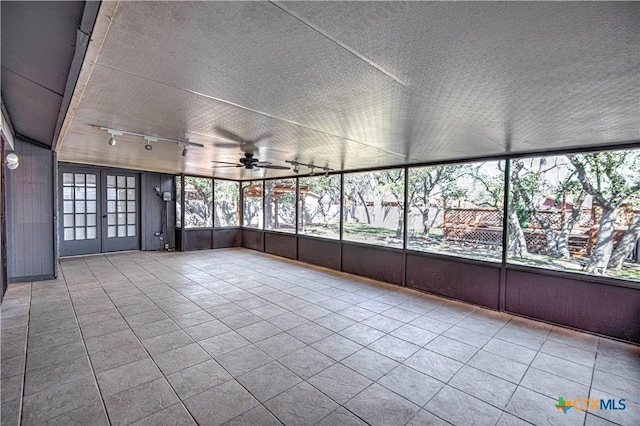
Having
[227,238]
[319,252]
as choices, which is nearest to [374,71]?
[319,252]

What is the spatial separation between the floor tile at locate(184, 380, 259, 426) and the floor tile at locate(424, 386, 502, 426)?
1.28 m

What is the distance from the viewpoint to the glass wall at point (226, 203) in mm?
8977

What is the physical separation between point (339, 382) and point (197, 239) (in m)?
7.24

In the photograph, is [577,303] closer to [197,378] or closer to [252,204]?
[197,378]

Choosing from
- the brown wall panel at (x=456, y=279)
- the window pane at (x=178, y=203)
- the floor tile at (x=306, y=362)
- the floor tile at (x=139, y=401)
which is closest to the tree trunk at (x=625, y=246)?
the brown wall panel at (x=456, y=279)

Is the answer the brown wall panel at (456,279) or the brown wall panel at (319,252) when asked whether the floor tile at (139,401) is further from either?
the brown wall panel at (319,252)

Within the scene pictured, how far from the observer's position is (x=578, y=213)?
3.79 meters

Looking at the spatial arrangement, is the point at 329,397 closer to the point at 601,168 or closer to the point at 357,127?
the point at 357,127

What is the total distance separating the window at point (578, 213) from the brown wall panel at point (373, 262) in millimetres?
1797

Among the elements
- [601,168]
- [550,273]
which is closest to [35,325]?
[550,273]

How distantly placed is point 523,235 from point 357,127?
3.04 metres

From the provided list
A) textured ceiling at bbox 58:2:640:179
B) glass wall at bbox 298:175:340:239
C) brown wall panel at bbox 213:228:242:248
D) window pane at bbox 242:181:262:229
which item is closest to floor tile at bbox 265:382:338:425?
textured ceiling at bbox 58:2:640:179

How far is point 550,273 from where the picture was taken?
12.1 feet

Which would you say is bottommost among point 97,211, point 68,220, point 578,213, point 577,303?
point 577,303
